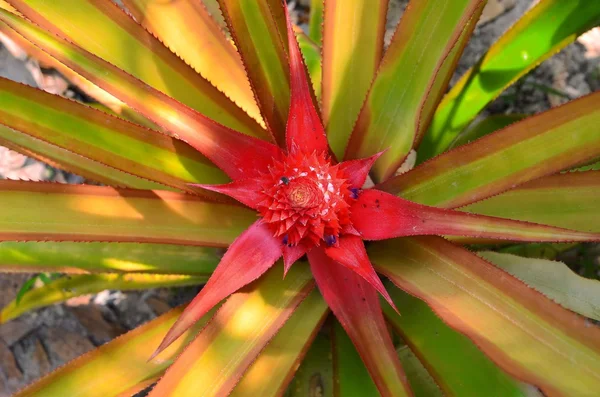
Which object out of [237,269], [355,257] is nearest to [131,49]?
[237,269]

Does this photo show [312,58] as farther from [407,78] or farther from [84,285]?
[84,285]

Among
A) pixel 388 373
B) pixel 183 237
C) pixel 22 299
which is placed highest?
pixel 22 299

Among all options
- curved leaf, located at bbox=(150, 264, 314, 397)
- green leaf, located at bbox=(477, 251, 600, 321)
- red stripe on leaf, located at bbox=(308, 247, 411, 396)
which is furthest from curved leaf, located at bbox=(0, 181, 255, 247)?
green leaf, located at bbox=(477, 251, 600, 321)

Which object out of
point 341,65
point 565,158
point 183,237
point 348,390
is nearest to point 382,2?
point 341,65

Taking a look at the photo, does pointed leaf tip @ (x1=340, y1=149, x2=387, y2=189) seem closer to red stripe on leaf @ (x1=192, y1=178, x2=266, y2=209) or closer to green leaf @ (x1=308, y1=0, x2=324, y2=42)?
red stripe on leaf @ (x1=192, y1=178, x2=266, y2=209)

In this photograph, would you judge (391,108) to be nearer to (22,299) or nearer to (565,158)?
(565,158)

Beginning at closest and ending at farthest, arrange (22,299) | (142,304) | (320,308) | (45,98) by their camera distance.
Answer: (45,98) < (320,308) < (22,299) < (142,304)
